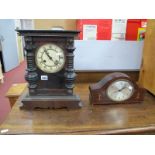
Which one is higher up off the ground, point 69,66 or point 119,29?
point 119,29

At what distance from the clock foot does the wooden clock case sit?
0.27 feet

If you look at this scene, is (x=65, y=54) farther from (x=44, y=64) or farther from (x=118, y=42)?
(x=118, y=42)

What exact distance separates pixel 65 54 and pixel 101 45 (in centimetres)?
36

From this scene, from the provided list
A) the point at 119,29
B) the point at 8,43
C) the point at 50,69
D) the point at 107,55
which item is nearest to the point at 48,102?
the point at 50,69

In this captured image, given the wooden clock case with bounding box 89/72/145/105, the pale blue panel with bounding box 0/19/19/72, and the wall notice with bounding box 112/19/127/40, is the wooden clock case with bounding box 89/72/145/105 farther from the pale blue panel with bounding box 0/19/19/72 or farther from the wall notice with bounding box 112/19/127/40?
the pale blue panel with bounding box 0/19/19/72

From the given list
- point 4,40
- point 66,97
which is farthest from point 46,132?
point 4,40

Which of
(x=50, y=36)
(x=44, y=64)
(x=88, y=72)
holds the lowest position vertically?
(x=88, y=72)

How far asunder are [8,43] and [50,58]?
274 cm

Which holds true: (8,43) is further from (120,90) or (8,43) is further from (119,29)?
(120,90)

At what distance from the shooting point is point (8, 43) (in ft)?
10.3

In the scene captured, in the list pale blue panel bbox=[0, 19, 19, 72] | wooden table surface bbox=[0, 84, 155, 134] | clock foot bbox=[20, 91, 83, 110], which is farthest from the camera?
pale blue panel bbox=[0, 19, 19, 72]

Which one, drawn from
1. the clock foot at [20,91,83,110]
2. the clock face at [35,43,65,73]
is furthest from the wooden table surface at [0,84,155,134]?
the clock face at [35,43,65,73]

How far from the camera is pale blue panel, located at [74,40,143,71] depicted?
1.01m

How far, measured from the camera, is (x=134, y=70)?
104 centimetres
